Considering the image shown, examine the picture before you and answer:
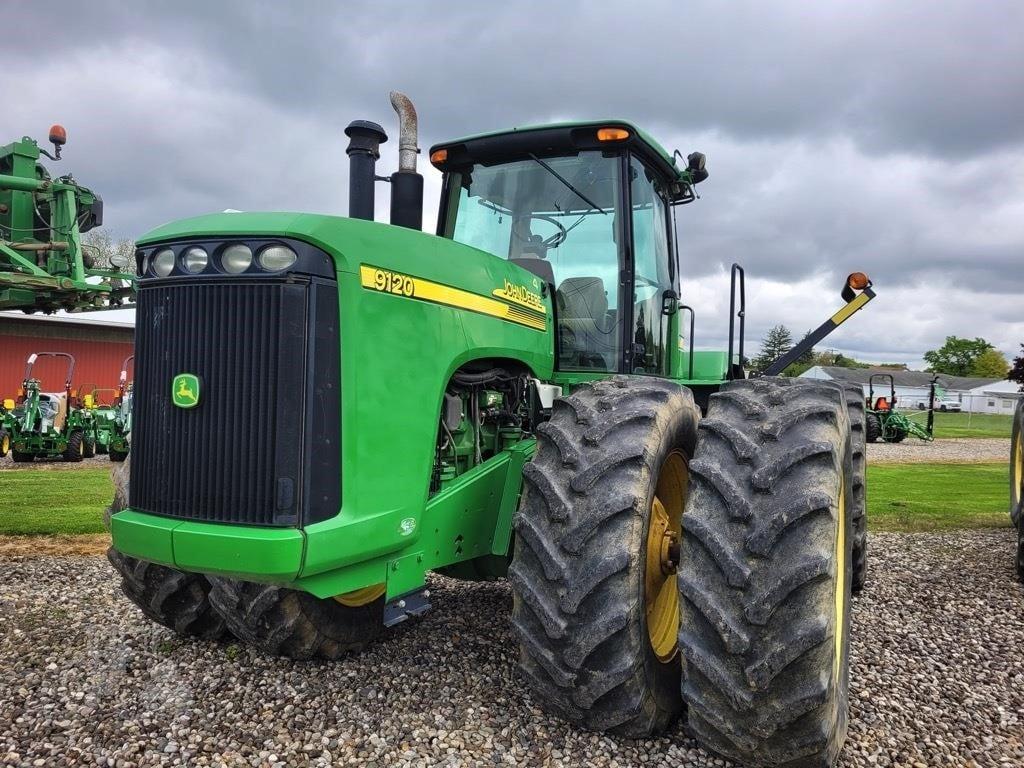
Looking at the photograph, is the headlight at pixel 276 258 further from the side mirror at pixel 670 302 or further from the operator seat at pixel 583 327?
the side mirror at pixel 670 302

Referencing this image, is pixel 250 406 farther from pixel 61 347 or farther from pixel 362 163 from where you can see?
pixel 61 347

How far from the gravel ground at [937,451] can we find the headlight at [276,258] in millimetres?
16970

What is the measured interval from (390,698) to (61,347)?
82.7 feet

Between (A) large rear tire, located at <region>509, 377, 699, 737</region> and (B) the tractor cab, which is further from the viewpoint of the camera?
(B) the tractor cab

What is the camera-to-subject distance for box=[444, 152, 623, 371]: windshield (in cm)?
415

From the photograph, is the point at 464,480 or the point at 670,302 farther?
the point at 670,302

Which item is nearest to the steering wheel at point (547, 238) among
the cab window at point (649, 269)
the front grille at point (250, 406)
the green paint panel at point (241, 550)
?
the cab window at point (649, 269)

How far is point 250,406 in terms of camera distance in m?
2.65

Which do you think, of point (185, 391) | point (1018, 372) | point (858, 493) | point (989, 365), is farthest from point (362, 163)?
point (989, 365)

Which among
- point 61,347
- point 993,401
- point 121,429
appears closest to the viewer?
point 121,429

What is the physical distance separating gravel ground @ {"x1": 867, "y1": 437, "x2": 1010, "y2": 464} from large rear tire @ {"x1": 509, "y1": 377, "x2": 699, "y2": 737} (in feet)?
52.5

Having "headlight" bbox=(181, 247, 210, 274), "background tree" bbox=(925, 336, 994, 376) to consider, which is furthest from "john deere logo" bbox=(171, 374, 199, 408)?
"background tree" bbox=(925, 336, 994, 376)

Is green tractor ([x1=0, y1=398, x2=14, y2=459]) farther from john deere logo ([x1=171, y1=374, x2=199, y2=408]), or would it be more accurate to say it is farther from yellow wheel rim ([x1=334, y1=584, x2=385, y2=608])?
john deere logo ([x1=171, y1=374, x2=199, y2=408])

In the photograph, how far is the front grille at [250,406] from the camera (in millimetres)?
2615
